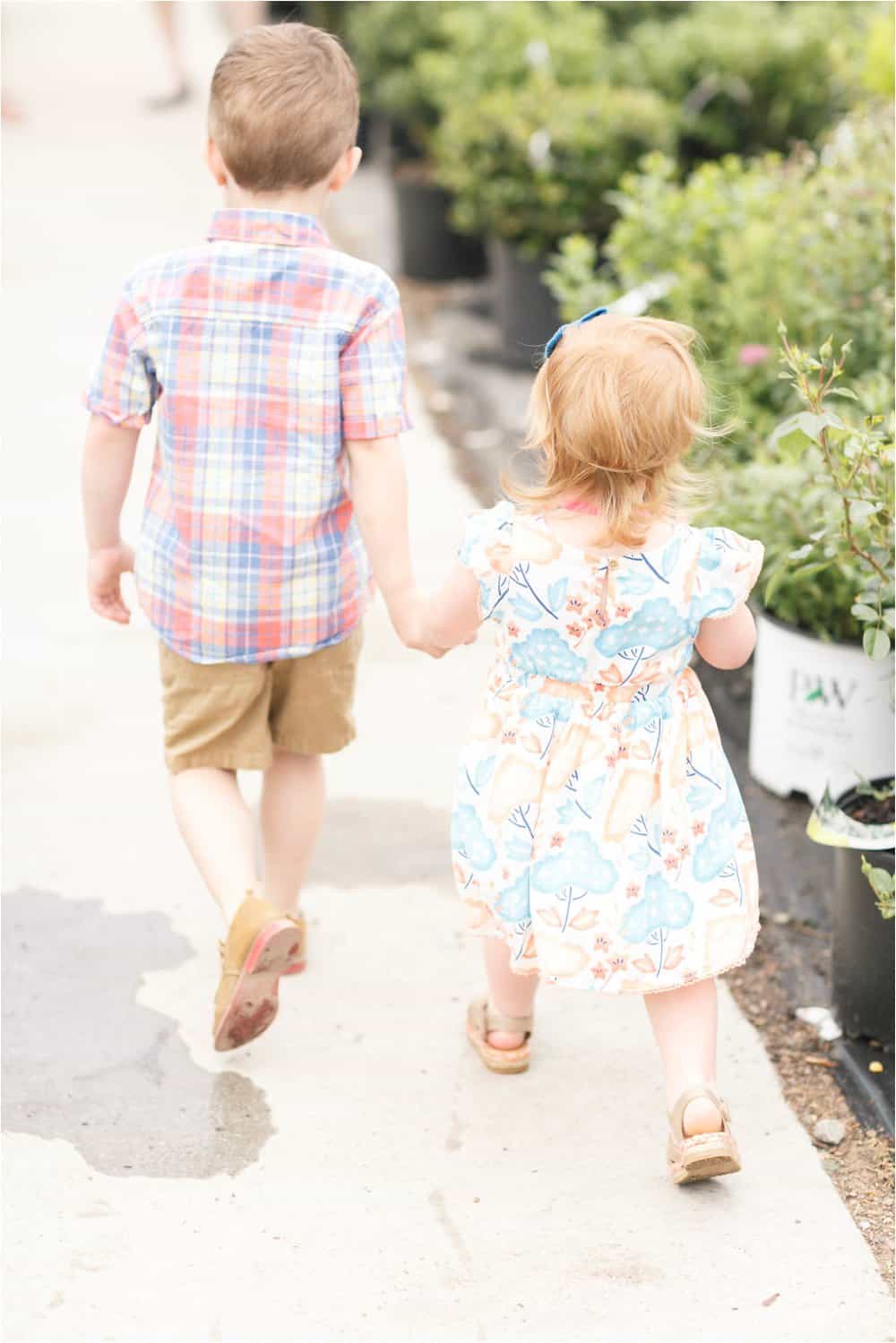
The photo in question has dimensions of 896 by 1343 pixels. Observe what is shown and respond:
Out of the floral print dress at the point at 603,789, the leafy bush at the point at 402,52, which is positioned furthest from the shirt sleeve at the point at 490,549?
the leafy bush at the point at 402,52

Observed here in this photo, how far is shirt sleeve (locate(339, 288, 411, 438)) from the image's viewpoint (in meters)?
2.51

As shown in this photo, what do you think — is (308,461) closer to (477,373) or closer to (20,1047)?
(20,1047)

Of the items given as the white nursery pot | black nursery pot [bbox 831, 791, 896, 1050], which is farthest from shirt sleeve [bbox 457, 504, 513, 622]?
the white nursery pot

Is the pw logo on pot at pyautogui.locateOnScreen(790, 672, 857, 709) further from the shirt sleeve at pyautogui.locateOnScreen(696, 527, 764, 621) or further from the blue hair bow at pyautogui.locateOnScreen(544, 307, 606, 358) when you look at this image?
the blue hair bow at pyautogui.locateOnScreen(544, 307, 606, 358)

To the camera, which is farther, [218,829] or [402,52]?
[402,52]

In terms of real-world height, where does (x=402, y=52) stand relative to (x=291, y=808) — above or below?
above

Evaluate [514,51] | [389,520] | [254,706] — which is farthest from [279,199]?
[514,51]

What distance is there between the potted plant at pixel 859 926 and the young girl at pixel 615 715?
301 millimetres

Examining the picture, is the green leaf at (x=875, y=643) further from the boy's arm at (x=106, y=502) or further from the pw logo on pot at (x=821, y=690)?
the boy's arm at (x=106, y=502)

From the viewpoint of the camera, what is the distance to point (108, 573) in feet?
9.16

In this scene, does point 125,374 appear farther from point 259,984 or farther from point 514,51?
point 514,51

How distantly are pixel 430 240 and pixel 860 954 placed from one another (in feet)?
18.0

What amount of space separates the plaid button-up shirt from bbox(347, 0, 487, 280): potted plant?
5125 millimetres

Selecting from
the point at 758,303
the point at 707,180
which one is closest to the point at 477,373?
the point at 707,180
